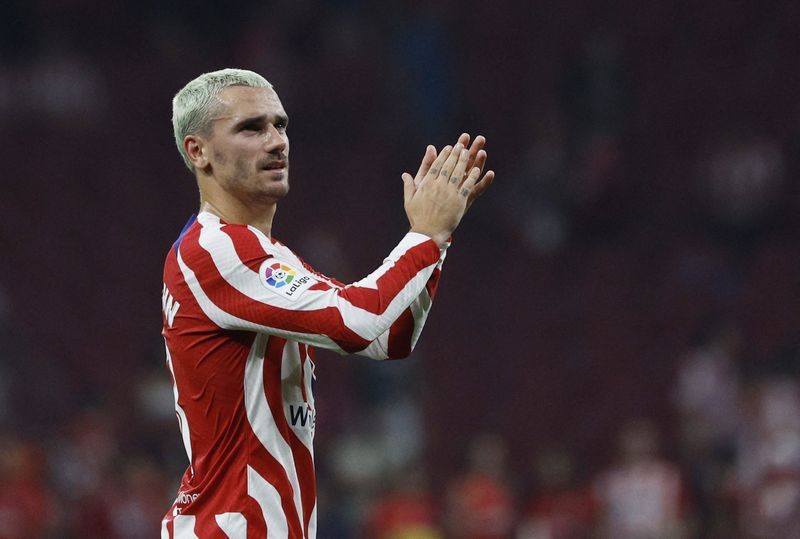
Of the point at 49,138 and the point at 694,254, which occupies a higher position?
the point at 49,138

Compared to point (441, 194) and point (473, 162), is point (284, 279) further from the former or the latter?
point (473, 162)

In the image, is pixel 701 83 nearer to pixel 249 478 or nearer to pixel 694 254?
pixel 694 254

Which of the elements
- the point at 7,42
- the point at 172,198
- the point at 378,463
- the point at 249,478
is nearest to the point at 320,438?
the point at 378,463

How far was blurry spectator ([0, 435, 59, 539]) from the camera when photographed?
9945mm

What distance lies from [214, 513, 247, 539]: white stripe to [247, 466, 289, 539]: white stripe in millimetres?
59

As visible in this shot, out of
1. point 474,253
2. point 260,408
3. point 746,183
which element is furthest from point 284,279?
point 474,253

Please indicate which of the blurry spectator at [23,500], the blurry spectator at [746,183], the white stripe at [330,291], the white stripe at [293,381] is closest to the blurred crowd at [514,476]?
the blurry spectator at [23,500]

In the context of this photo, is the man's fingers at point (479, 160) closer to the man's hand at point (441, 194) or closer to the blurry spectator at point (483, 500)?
the man's hand at point (441, 194)

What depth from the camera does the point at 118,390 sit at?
12648 millimetres

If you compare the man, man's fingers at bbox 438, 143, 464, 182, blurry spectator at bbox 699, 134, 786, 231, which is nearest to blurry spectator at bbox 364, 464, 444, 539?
blurry spectator at bbox 699, 134, 786, 231

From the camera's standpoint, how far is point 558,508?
1038 cm

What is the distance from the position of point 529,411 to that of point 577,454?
36.3 inches

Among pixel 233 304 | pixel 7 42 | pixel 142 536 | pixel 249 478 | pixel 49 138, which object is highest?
pixel 7 42

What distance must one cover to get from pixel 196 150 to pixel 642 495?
23.5ft
